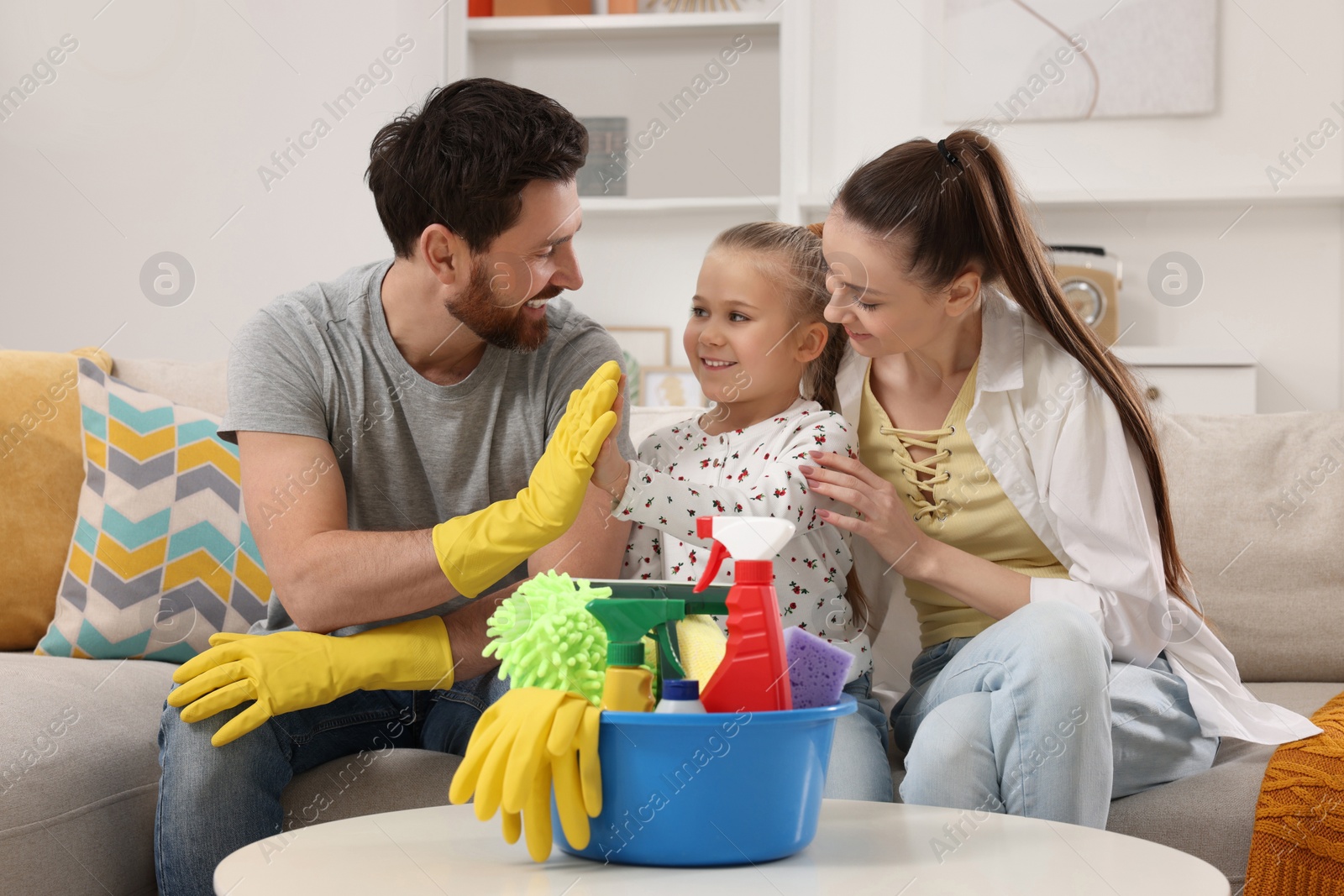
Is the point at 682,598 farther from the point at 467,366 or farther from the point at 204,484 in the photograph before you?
the point at 204,484

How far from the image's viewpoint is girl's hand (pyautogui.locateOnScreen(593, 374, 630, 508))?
1.15 m

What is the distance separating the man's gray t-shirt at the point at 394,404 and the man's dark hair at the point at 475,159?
12 centimetres

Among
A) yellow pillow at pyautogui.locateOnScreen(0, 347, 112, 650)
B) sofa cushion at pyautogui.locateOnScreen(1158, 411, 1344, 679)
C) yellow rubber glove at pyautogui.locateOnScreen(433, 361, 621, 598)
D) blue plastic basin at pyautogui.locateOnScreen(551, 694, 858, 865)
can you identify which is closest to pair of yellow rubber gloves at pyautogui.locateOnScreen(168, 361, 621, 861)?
yellow rubber glove at pyautogui.locateOnScreen(433, 361, 621, 598)

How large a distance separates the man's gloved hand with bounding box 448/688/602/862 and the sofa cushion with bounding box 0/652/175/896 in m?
0.61

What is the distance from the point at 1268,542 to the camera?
164cm

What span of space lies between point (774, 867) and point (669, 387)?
2.17 metres

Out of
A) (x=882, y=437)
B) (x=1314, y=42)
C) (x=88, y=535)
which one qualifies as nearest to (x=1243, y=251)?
(x=1314, y=42)

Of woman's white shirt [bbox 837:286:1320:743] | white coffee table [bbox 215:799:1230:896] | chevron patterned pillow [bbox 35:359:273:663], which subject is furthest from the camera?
chevron patterned pillow [bbox 35:359:273:663]

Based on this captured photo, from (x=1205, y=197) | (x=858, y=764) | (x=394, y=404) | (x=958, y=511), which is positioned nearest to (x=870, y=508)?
(x=958, y=511)

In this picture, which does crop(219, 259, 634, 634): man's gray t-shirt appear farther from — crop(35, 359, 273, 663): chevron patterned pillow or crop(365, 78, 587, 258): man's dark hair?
crop(35, 359, 273, 663): chevron patterned pillow

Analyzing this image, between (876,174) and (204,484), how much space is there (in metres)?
1.06

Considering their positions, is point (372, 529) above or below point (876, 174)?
below

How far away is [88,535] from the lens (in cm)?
157

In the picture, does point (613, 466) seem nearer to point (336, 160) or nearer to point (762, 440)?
point (762, 440)
